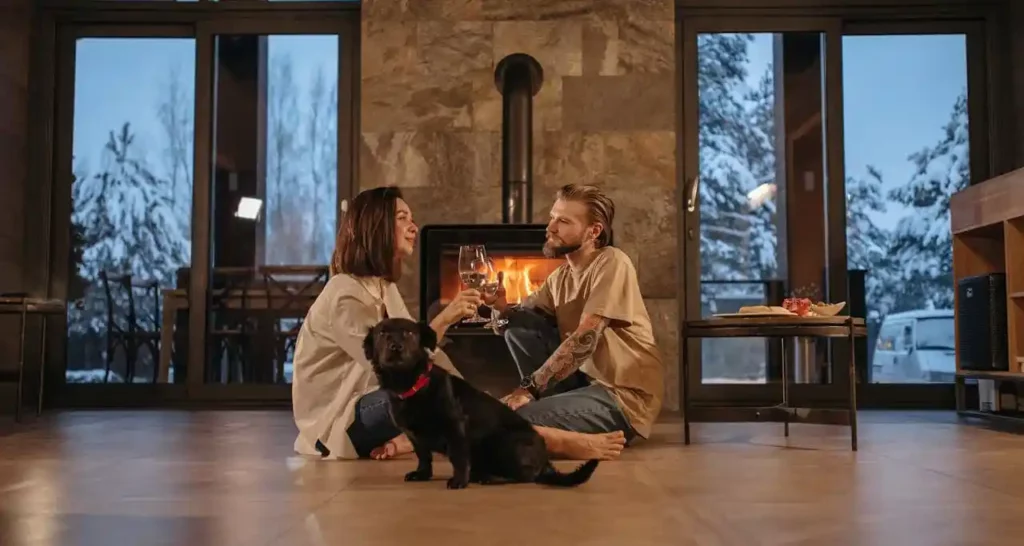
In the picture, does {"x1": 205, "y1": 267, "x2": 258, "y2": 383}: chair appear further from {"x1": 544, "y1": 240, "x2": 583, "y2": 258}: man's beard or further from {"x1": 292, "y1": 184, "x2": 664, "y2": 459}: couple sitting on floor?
{"x1": 544, "y1": 240, "x2": 583, "y2": 258}: man's beard

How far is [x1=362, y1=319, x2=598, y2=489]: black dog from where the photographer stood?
2.22 metres

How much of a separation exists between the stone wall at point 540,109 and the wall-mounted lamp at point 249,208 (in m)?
0.93

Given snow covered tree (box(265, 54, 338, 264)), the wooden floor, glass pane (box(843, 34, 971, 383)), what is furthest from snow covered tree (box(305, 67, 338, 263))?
glass pane (box(843, 34, 971, 383))

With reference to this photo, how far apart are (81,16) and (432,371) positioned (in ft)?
14.9

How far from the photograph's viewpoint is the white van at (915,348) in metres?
5.62

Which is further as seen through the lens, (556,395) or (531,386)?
(556,395)

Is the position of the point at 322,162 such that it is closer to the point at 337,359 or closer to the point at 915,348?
the point at 337,359

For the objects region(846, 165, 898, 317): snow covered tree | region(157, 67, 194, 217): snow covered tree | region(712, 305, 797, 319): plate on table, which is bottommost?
region(712, 305, 797, 319): plate on table

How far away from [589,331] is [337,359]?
0.76 meters

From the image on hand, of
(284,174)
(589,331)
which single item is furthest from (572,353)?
(284,174)

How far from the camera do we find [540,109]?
521cm

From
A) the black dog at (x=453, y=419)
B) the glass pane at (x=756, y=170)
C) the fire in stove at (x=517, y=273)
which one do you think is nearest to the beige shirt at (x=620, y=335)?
the black dog at (x=453, y=419)

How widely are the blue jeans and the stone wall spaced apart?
211 centimetres

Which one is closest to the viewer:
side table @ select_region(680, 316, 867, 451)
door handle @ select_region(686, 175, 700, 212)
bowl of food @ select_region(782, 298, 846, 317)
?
Result: side table @ select_region(680, 316, 867, 451)
